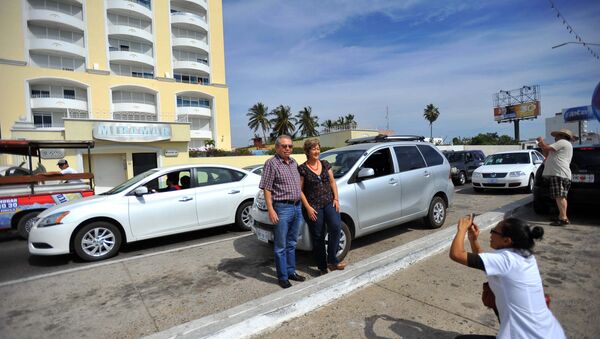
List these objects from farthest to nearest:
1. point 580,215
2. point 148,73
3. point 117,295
→ point 148,73, point 580,215, point 117,295

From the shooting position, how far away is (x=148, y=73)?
122ft

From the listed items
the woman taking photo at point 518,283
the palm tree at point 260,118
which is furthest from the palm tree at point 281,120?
the woman taking photo at point 518,283

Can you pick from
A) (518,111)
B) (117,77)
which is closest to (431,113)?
(518,111)

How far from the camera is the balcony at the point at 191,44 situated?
3831cm

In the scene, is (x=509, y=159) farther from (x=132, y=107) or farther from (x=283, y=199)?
(x=132, y=107)

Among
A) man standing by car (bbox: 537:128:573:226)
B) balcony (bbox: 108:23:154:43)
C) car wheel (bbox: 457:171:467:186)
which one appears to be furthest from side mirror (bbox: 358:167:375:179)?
balcony (bbox: 108:23:154:43)

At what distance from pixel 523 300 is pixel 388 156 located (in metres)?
3.69

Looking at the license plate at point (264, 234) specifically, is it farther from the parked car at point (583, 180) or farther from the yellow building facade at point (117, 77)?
the yellow building facade at point (117, 77)

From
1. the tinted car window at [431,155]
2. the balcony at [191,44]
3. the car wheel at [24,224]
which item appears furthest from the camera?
the balcony at [191,44]

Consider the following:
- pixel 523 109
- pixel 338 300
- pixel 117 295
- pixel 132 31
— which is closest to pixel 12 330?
pixel 117 295

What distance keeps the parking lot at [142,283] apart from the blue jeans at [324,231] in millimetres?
389

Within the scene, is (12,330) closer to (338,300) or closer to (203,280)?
(203,280)

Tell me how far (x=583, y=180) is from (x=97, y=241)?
28.2 ft

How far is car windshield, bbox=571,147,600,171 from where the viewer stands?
19.0 feet
